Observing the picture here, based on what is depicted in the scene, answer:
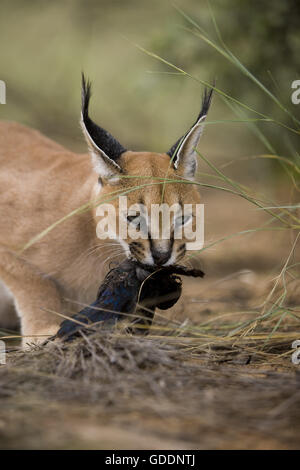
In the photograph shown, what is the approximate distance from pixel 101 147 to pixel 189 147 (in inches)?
18.1

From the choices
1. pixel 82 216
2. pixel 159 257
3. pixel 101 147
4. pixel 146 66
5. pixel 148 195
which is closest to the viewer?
pixel 159 257

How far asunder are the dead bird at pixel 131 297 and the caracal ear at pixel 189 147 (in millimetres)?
586

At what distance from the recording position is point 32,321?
3115 millimetres

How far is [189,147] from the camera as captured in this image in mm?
2875

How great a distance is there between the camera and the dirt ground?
1.57m

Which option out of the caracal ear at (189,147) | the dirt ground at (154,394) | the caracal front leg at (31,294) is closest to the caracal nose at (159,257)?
the dirt ground at (154,394)

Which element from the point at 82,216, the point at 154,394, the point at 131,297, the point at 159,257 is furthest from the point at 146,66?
the point at 154,394

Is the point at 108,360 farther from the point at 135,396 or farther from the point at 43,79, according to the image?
the point at 43,79

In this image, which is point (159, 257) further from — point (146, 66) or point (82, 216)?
point (146, 66)

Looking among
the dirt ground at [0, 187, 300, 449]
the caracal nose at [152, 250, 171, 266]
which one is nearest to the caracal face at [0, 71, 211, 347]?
the caracal nose at [152, 250, 171, 266]

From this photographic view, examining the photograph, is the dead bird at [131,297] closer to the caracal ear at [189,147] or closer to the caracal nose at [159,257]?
the caracal nose at [159,257]

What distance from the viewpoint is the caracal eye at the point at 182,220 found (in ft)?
9.24

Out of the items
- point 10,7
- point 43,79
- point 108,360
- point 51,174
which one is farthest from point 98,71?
point 108,360
